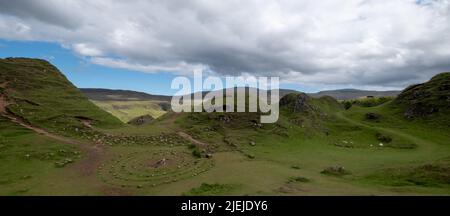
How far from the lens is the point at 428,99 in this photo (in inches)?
3812

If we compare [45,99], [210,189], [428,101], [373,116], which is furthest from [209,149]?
[428,101]

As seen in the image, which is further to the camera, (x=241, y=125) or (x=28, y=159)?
(x=241, y=125)

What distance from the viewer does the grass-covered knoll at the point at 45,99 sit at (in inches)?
2451

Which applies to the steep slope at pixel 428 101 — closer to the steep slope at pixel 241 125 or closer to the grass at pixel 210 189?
the steep slope at pixel 241 125

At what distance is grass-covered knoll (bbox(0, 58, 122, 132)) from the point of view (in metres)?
62.2

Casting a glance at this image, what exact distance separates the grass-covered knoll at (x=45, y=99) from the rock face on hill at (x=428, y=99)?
7960cm

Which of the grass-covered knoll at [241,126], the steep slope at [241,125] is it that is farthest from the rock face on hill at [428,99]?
the grass-covered knoll at [241,126]

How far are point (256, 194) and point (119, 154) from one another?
27.1 meters

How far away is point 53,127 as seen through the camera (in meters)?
59.7

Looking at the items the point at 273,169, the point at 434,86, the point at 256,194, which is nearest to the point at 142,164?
the point at 273,169

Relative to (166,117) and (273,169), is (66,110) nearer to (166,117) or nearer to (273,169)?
(166,117)

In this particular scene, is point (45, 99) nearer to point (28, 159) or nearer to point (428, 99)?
point (28, 159)

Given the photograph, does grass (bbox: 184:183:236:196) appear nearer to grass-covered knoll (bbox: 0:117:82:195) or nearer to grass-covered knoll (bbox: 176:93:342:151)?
grass-covered knoll (bbox: 0:117:82:195)

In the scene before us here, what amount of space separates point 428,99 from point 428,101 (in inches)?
62.2
